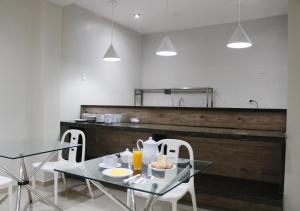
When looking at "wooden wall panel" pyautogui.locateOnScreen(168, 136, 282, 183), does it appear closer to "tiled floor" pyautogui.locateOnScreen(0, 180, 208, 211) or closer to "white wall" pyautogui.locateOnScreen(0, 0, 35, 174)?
"tiled floor" pyautogui.locateOnScreen(0, 180, 208, 211)

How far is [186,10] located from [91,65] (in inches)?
79.0

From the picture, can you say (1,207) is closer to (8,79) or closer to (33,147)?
(33,147)

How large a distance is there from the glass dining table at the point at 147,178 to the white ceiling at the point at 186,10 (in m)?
2.93

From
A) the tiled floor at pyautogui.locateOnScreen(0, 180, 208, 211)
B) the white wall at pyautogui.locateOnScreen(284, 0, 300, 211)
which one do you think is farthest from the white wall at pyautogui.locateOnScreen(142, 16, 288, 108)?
the tiled floor at pyautogui.locateOnScreen(0, 180, 208, 211)

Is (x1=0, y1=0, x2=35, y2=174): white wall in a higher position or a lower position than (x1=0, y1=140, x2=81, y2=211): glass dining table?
higher

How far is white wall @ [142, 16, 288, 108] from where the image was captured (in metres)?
4.76

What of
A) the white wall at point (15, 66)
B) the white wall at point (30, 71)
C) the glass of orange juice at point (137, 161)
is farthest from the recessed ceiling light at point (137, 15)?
the glass of orange juice at point (137, 161)

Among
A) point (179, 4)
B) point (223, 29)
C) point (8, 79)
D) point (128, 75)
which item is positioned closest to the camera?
point (8, 79)

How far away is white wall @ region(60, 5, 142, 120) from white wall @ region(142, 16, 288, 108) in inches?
25.9

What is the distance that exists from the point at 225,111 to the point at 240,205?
1.10 metres

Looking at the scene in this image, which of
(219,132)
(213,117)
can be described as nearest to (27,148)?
(219,132)

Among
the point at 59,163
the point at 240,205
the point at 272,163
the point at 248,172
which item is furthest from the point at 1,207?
the point at 272,163

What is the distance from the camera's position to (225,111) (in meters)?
3.13

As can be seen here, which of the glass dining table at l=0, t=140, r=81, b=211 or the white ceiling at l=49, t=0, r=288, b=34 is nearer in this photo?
the glass dining table at l=0, t=140, r=81, b=211
